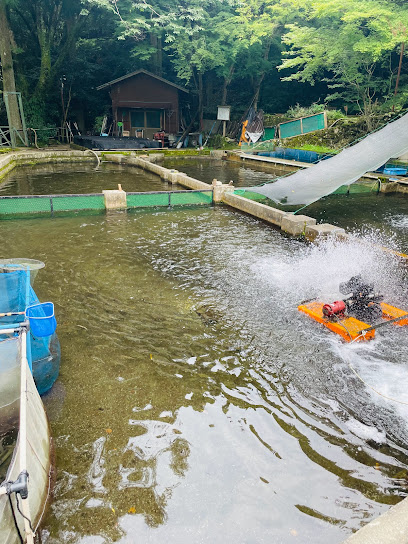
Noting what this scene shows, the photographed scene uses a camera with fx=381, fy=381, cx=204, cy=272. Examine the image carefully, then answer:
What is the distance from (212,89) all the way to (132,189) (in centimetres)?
2628

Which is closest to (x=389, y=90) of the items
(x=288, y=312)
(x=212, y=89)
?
(x=212, y=89)

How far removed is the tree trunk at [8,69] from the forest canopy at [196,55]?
7 centimetres

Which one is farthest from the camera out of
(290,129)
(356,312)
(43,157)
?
(290,129)

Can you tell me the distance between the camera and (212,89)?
1533 inches

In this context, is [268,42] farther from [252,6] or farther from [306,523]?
[306,523]

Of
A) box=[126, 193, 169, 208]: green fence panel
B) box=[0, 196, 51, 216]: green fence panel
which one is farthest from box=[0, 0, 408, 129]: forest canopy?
box=[0, 196, 51, 216]: green fence panel

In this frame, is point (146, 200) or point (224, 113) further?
point (224, 113)

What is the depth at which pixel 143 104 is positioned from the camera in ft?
111

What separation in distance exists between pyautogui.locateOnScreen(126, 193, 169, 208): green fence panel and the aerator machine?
8402mm

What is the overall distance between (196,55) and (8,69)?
14468mm

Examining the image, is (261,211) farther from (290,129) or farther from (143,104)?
(143,104)

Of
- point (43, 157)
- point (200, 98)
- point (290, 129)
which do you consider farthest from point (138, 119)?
point (290, 129)

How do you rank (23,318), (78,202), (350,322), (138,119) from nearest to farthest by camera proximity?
(23,318), (350,322), (78,202), (138,119)

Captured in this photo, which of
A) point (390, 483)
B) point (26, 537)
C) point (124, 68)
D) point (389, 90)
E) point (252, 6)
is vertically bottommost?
point (390, 483)
